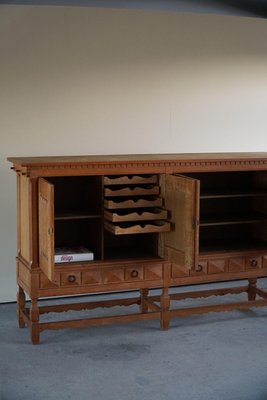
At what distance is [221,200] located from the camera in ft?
15.2

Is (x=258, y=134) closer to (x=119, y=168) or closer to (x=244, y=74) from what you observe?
(x=244, y=74)

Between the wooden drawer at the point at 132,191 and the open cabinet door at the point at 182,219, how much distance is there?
0.28 ft

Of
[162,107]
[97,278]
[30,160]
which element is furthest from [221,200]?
[30,160]

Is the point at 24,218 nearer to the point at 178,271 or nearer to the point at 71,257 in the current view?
the point at 71,257

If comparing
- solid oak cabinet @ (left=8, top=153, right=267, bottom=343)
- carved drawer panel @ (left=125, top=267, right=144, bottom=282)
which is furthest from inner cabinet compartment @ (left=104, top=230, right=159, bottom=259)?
carved drawer panel @ (left=125, top=267, right=144, bottom=282)

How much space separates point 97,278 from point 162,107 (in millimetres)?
1672

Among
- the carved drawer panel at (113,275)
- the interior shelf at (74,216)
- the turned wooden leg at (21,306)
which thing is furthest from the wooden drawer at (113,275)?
the turned wooden leg at (21,306)

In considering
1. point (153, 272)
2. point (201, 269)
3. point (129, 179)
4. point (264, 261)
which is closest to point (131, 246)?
point (153, 272)

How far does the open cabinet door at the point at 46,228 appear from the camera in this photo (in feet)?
11.3

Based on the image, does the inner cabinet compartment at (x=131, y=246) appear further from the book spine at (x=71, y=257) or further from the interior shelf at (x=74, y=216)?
the interior shelf at (x=74, y=216)

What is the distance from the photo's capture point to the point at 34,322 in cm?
380

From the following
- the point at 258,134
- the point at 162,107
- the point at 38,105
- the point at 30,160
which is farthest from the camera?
the point at 258,134

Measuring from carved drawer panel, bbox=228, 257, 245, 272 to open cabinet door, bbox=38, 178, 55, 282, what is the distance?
4.21 ft

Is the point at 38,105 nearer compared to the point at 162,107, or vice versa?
the point at 38,105
